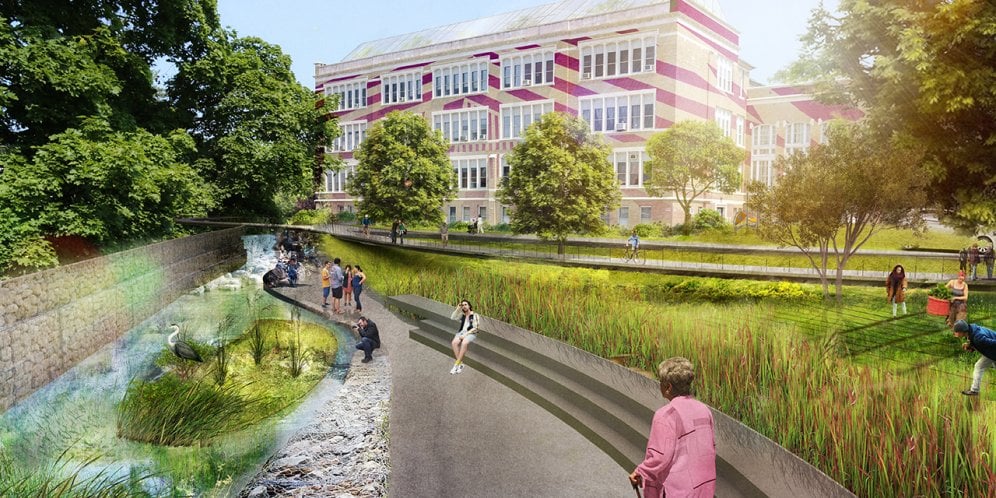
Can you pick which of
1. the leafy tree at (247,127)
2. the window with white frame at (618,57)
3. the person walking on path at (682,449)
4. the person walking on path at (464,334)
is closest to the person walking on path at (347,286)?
the leafy tree at (247,127)

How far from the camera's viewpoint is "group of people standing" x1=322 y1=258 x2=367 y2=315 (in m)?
15.5

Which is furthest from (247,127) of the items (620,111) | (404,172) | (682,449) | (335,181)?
(682,449)

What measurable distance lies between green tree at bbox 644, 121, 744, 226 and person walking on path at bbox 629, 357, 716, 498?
890cm

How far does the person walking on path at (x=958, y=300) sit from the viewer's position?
9.27 metres

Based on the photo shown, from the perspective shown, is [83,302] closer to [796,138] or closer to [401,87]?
[401,87]

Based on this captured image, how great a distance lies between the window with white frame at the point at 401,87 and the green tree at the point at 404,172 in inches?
20.5

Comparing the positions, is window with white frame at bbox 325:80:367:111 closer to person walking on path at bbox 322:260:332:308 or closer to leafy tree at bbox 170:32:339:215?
leafy tree at bbox 170:32:339:215

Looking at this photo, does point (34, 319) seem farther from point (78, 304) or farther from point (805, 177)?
Answer: point (805, 177)

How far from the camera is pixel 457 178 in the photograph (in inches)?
661

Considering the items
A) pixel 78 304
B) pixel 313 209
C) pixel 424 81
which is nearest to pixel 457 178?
pixel 424 81

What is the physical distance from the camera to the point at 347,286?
1609cm

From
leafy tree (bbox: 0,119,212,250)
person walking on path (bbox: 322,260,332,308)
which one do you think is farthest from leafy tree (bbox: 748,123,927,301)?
leafy tree (bbox: 0,119,212,250)

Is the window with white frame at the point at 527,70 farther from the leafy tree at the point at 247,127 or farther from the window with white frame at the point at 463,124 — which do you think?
the leafy tree at the point at 247,127

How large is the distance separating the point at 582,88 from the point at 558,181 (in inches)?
105
